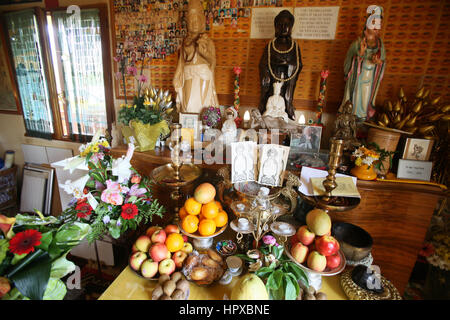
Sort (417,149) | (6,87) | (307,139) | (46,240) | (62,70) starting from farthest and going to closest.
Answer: (6,87)
(62,70)
(307,139)
(417,149)
(46,240)

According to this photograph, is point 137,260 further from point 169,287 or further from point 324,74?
point 324,74

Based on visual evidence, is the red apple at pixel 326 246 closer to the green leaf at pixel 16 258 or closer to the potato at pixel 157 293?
the potato at pixel 157 293

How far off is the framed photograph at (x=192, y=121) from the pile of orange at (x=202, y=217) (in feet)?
2.63

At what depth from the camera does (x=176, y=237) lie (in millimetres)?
1025

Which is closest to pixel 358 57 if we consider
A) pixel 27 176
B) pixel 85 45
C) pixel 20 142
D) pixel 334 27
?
pixel 334 27

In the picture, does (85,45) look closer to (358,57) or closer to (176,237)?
(176,237)

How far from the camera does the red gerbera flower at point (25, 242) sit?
2.39 ft

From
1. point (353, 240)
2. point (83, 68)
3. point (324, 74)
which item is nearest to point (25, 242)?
point (353, 240)

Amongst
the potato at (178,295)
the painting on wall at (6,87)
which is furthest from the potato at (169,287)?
the painting on wall at (6,87)

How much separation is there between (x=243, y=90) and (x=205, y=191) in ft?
4.37

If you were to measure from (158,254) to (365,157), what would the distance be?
1.31m

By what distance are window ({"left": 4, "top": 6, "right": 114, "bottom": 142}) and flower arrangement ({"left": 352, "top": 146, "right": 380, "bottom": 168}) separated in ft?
8.58

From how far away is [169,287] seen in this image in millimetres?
854

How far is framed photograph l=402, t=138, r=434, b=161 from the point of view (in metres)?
1.40
